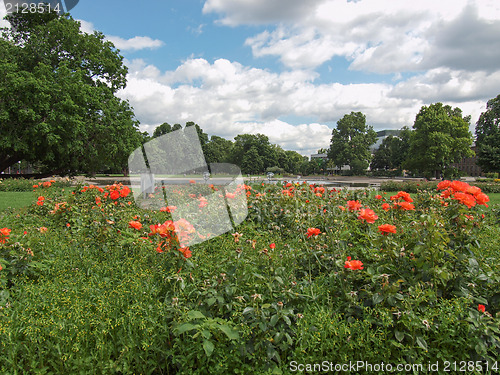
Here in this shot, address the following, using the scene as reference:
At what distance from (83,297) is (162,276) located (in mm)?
634

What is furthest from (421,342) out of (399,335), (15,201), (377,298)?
(15,201)

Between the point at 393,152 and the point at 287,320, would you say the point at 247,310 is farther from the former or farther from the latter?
the point at 393,152

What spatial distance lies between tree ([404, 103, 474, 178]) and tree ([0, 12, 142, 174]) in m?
28.6

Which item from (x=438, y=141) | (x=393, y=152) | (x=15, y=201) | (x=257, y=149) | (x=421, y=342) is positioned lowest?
(x=421, y=342)

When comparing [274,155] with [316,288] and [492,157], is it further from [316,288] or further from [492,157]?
[316,288]

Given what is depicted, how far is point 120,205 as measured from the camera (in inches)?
219

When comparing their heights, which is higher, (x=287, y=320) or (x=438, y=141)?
(x=438, y=141)

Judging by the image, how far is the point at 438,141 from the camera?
31906 millimetres

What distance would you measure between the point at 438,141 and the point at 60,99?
109ft

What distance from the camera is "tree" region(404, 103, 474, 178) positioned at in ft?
105

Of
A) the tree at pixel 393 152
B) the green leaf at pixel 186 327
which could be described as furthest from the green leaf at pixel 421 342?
the tree at pixel 393 152

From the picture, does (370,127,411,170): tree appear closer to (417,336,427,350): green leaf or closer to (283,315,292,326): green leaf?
(417,336,427,350): green leaf

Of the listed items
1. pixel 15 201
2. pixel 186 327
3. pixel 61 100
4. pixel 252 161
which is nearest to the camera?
pixel 186 327

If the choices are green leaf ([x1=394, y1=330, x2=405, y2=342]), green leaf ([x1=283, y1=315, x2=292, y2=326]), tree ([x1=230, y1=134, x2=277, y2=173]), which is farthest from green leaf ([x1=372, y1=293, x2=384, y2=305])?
tree ([x1=230, y1=134, x2=277, y2=173])
